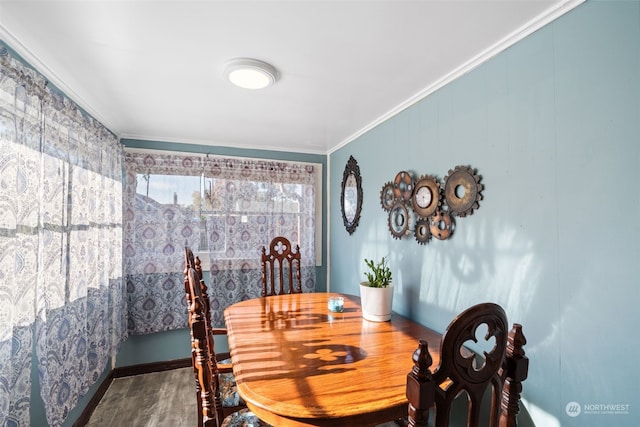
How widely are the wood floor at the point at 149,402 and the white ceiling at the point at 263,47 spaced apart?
2414mm

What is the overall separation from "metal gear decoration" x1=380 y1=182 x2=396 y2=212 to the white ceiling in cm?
60

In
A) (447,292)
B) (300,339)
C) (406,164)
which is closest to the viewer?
(300,339)

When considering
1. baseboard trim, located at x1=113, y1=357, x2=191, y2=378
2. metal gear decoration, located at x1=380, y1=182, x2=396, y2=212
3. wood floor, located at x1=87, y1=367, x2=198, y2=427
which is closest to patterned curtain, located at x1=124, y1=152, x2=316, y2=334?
baseboard trim, located at x1=113, y1=357, x2=191, y2=378

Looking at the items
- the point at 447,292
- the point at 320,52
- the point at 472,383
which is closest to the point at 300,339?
the point at 447,292

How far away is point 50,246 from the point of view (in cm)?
170

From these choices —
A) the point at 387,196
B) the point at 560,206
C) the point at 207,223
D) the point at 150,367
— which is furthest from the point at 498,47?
the point at 150,367

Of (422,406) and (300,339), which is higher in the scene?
(422,406)

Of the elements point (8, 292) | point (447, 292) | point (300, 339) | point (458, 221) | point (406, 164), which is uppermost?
point (406, 164)

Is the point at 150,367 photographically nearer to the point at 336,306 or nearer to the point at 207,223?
→ the point at 207,223

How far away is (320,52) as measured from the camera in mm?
1584

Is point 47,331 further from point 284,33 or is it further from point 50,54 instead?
point 284,33

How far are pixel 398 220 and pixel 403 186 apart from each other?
268 millimetres

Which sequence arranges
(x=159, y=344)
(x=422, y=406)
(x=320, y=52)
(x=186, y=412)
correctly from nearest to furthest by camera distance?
(x=422, y=406)
(x=320, y=52)
(x=186, y=412)
(x=159, y=344)

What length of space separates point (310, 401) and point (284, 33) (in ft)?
5.19
